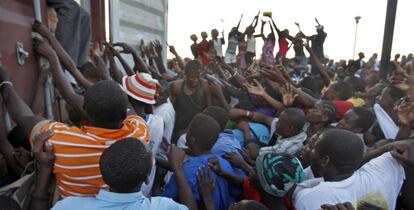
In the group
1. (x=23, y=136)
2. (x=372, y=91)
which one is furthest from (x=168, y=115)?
(x=372, y=91)

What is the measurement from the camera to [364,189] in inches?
71.8

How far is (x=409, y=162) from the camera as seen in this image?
1.98m

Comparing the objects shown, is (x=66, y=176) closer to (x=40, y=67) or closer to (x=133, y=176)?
(x=133, y=176)

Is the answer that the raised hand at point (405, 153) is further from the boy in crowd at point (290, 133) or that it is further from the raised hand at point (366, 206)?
the boy in crowd at point (290, 133)

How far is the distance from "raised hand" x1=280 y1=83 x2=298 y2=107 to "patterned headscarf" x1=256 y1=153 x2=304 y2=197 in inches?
66.8

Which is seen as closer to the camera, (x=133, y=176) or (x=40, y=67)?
(x=133, y=176)

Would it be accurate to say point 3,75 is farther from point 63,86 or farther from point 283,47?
point 283,47

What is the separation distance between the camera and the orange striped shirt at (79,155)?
1.59 meters

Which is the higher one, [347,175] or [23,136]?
[23,136]

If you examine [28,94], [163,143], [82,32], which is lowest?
[163,143]

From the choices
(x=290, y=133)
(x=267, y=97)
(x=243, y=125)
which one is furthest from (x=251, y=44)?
(x=290, y=133)

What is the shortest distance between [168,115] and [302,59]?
7518 mm

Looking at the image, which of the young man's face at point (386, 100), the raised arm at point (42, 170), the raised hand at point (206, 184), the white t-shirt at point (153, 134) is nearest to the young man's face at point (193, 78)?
the white t-shirt at point (153, 134)

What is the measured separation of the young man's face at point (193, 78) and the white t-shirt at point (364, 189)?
7.57 feet
